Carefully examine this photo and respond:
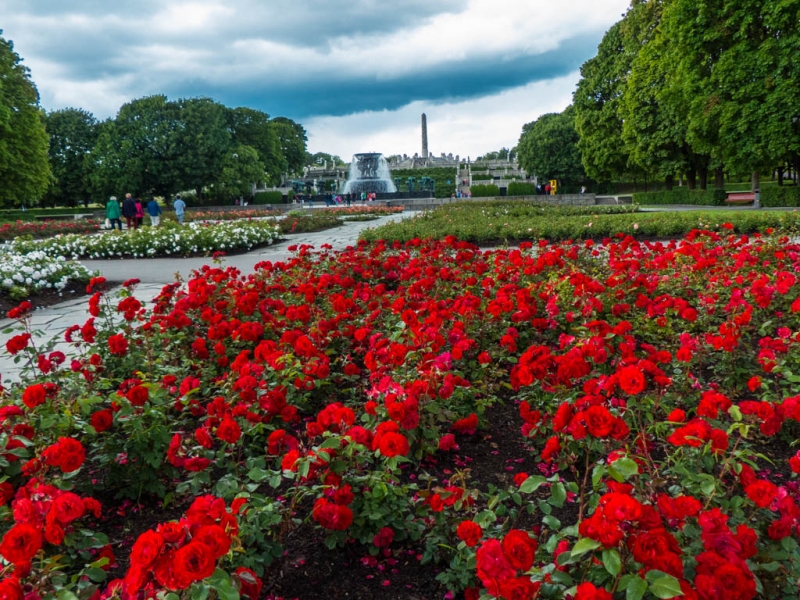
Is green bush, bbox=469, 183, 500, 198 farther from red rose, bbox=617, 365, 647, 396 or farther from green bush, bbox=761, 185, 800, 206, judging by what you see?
red rose, bbox=617, 365, 647, 396

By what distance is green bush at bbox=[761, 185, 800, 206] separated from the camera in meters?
22.0

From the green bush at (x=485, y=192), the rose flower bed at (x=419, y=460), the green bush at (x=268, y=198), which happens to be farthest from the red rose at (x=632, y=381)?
the green bush at (x=268, y=198)

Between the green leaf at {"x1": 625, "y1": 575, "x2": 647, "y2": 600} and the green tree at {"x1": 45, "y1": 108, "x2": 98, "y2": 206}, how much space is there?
52.8 meters

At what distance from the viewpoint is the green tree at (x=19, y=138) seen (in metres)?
29.5

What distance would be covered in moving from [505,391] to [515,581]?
9.46 feet

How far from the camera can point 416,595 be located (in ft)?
6.96

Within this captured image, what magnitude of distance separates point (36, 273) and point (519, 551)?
896cm

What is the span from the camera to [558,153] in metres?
54.9

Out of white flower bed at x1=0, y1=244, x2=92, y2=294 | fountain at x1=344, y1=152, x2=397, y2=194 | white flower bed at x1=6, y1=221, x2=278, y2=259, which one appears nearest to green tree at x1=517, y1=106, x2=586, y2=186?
fountain at x1=344, y1=152, x2=397, y2=194

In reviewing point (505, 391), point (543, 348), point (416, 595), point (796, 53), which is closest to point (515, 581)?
point (416, 595)

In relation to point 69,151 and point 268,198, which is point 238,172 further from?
point 69,151

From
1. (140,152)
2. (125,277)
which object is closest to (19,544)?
(125,277)

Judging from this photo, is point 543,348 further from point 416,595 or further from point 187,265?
point 187,265

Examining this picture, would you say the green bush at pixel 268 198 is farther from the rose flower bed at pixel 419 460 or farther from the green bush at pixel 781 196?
the rose flower bed at pixel 419 460
